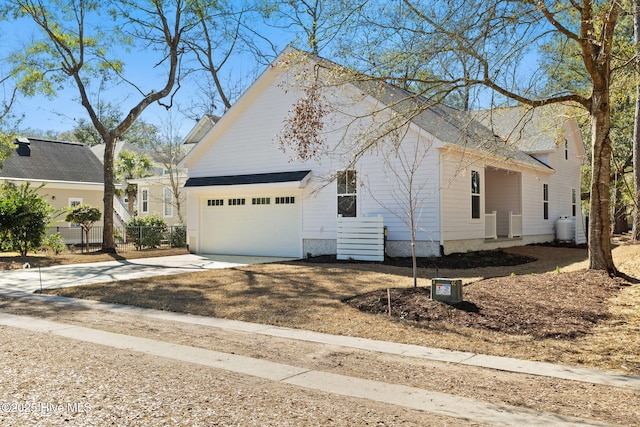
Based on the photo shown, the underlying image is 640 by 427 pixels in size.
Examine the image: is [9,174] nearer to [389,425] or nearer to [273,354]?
[273,354]

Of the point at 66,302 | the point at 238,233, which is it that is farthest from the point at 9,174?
the point at 66,302

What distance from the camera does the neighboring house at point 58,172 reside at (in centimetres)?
2748

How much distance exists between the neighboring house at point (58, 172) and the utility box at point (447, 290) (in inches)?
922

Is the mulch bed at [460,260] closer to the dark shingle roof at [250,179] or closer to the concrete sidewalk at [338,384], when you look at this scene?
the dark shingle roof at [250,179]

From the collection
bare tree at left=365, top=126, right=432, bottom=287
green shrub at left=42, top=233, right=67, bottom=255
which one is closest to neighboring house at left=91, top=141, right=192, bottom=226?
green shrub at left=42, top=233, right=67, bottom=255

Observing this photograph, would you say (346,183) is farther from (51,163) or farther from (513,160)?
(51,163)

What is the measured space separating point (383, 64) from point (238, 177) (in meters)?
10.7

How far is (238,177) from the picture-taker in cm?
1911

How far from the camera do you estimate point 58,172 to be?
28.8m

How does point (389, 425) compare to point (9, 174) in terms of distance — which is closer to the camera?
point (389, 425)

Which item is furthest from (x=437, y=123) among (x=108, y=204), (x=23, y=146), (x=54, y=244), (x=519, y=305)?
(x=23, y=146)

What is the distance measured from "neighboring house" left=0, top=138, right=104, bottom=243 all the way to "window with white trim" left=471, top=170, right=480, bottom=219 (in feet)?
66.3

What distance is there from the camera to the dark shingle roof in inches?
694

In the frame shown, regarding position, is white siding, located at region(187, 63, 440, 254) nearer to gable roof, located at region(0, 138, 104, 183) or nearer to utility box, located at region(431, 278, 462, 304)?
utility box, located at region(431, 278, 462, 304)
